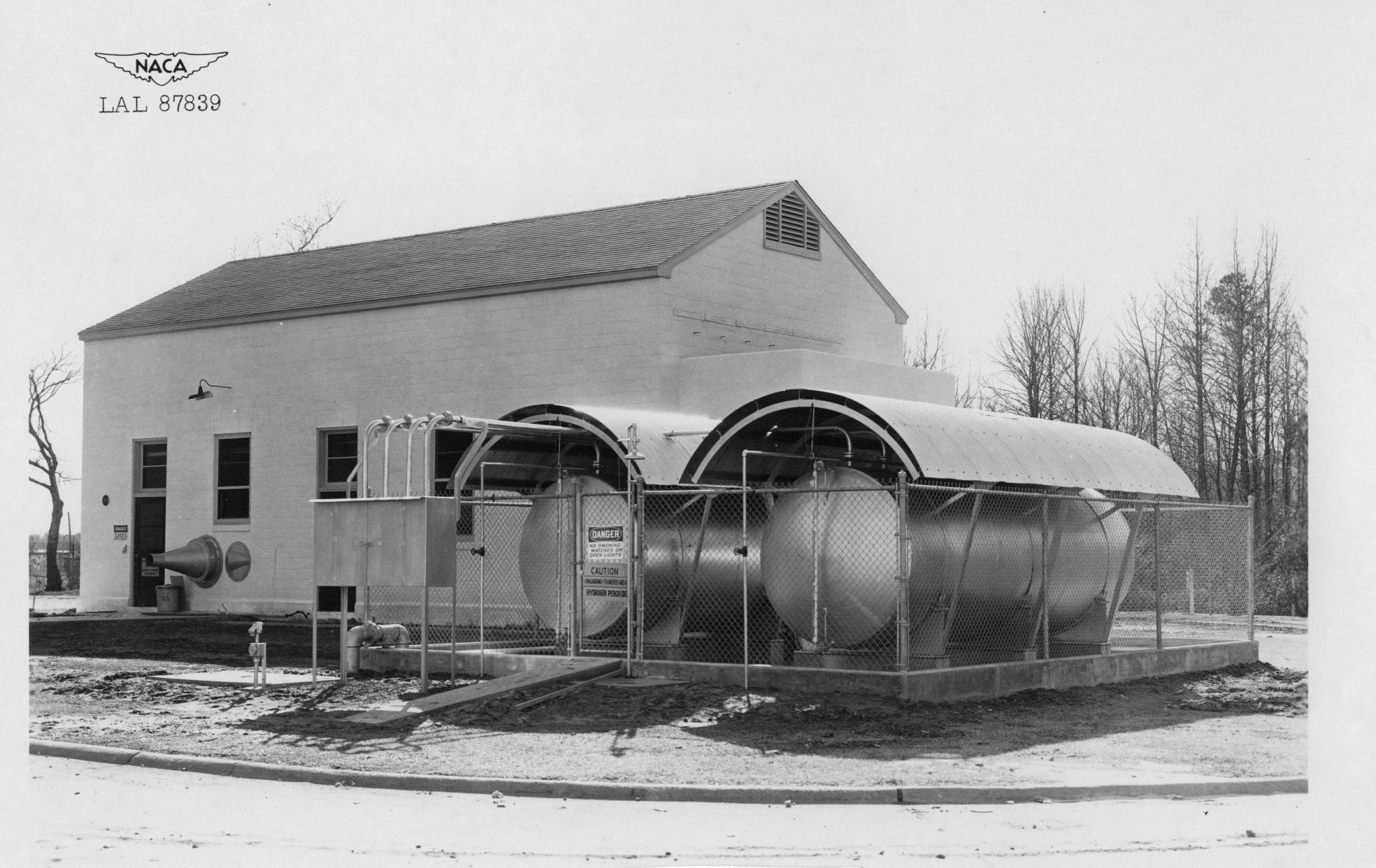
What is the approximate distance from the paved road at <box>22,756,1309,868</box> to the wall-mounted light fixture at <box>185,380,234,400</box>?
2485 centimetres

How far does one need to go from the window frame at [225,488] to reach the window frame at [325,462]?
2.12 meters

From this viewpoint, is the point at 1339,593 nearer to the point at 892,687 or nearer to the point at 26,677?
the point at 892,687

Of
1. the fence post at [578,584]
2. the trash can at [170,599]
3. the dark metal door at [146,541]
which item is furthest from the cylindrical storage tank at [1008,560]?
the dark metal door at [146,541]

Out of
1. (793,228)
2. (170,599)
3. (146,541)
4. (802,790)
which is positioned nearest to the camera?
(802,790)

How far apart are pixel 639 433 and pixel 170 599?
18.4m

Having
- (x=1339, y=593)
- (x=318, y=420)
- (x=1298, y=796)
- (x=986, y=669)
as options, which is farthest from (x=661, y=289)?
(x=1339, y=593)

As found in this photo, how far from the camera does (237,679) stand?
2128cm

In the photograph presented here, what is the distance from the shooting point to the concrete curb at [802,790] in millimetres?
12938

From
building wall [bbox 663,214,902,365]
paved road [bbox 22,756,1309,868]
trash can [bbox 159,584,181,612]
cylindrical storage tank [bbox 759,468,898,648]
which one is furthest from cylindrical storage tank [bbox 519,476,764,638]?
trash can [bbox 159,584,181,612]

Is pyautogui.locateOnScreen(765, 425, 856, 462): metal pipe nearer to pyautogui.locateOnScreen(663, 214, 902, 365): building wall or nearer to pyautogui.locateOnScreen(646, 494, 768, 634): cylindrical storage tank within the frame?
pyautogui.locateOnScreen(646, 494, 768, 634): cylindrical storage tank

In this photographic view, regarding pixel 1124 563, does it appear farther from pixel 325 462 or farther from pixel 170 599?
pixel 170 599

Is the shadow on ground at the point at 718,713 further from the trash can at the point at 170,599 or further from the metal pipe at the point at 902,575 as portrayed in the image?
the trash can at the point at 170,599

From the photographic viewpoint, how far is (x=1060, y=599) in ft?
70.6

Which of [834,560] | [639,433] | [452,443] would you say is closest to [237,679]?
[452,443]
